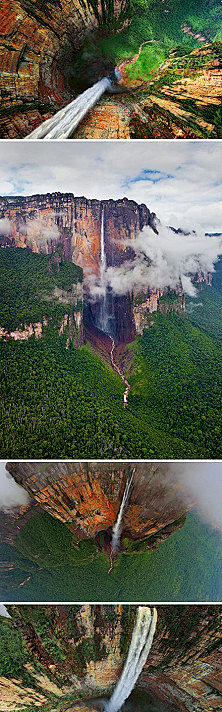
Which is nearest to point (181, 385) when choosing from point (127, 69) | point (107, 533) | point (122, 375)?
point (122, 375)

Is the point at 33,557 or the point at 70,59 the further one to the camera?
the point at 33,557

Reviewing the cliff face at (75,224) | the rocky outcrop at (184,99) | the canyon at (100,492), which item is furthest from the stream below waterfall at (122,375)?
the rocky outcrop at (184,99)

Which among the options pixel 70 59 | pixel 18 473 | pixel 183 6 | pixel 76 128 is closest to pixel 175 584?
pixel 18 473

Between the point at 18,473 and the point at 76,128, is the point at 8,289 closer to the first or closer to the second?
the point at 76,128

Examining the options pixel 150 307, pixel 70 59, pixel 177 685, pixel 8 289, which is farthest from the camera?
pixel 150 307

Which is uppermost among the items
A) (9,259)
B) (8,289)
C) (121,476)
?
(9,259)

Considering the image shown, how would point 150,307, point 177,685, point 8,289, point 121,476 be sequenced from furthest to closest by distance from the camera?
point 150,307
point 8,289
point 177,685
point 121,476

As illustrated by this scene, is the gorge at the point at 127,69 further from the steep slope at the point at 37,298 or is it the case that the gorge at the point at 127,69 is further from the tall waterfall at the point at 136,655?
the tall waterfall at the point at 136,655

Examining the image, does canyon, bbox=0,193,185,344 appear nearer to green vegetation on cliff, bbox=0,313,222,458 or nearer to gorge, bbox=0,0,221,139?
green vegetation on cliff, bbox=0,313,222,458
